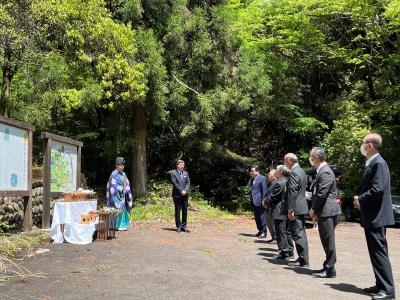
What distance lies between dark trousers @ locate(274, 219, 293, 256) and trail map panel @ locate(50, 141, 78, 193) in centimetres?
582

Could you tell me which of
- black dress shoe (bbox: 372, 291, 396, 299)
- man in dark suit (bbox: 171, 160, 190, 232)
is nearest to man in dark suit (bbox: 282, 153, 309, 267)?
black dress shoe (bbox: 372, 291, 396, 299)

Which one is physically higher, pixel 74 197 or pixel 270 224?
pixel 74 197

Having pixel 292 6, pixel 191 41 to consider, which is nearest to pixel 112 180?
pixel 191 41

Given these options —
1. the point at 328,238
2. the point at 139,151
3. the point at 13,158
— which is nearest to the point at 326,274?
the point at 328,238

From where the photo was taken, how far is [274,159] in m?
26.8

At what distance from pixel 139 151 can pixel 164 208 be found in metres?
2.96

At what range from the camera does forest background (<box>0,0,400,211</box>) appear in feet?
54.2

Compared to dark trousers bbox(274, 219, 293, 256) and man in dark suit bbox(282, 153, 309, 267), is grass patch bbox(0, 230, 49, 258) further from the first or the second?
man in dark suit bbox(282, 153, 309, 267)

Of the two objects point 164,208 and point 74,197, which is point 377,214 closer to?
point 74,197

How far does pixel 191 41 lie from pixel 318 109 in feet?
32.9

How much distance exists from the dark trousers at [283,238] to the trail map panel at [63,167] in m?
5.82

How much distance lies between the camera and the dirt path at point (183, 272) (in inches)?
241

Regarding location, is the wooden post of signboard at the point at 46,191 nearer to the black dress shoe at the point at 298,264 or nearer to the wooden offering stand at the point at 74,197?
the wooden offering stand at the point at 74,197

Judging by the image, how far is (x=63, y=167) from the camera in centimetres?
1293
